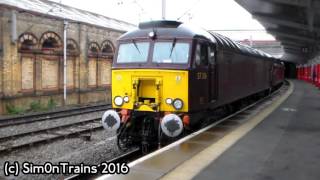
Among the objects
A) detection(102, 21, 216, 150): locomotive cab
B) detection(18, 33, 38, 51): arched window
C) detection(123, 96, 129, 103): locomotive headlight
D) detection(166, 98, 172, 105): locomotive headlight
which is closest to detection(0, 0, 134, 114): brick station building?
detection(18, 33, 38, 51): arched window

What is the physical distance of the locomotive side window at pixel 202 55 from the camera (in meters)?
10.9

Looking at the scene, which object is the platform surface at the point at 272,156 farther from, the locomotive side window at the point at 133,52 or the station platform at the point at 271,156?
the locomotive side window at the point at 133,52

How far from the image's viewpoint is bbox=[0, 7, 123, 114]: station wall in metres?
20.9

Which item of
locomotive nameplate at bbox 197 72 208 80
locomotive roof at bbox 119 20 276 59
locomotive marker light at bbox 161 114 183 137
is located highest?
locomotive roof at bbox 119 20 276 59

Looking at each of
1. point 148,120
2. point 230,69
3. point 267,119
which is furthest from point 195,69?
point 267,119

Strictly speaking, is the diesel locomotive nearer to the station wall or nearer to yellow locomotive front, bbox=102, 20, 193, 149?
yellow locomotive front, bbox=102, 20, 193, 149

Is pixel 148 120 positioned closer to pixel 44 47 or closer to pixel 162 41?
pixel 162 41

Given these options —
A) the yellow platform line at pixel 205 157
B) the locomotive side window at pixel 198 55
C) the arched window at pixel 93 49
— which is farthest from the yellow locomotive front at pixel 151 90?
the arched window at pixel 93 49

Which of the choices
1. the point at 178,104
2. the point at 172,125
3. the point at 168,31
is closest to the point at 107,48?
the point at 168,31

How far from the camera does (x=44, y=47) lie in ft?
78.7

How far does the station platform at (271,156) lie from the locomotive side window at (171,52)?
226 cm

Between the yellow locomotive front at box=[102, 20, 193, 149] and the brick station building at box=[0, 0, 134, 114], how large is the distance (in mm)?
11168

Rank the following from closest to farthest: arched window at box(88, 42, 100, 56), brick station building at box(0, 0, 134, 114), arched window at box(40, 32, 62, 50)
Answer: brick station building at box(0, 0, 134, 114) → arched window at box(40, 32, 62, 50) → arched window at box(88, 42, 100, 56)

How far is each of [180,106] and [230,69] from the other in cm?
426
